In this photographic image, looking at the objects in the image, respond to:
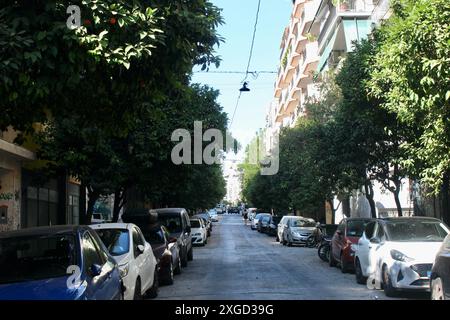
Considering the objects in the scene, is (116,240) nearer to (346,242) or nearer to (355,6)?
(346,242)

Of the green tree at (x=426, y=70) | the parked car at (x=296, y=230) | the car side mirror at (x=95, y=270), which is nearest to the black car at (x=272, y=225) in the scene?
the parked car at (x=296, y=230)

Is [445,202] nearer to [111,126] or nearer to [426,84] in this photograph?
[426,84]

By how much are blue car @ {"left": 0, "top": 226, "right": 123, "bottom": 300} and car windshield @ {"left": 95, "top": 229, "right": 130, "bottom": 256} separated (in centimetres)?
235

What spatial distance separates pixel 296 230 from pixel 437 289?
22080 mm

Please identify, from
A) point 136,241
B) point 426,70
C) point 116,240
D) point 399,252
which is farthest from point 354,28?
point 116,240

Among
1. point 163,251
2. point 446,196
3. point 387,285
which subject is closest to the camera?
point 387,285

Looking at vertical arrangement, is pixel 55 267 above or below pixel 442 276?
above

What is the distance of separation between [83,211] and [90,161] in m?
3.52

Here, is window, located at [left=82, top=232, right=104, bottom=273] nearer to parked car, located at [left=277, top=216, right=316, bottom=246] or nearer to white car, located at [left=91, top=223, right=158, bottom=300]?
white car, located at [left=91, top=223, right=158, bottom=300]

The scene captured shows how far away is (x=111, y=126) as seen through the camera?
10.6 meters

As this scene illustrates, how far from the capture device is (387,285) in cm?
1125

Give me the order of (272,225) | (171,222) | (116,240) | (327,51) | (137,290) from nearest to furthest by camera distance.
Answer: (137,290) < (116,240) < (171,222) < (327,51) < (272,225)

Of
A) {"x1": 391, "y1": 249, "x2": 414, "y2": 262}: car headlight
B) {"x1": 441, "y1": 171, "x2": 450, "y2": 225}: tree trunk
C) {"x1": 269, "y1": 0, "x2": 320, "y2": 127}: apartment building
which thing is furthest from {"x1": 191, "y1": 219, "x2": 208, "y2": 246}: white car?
{"x1": 391, "y1": 249, "x2": 414, "y2": 262}: car headlight

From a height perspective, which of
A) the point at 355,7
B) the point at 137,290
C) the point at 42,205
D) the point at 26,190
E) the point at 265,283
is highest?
the point at 355,7
